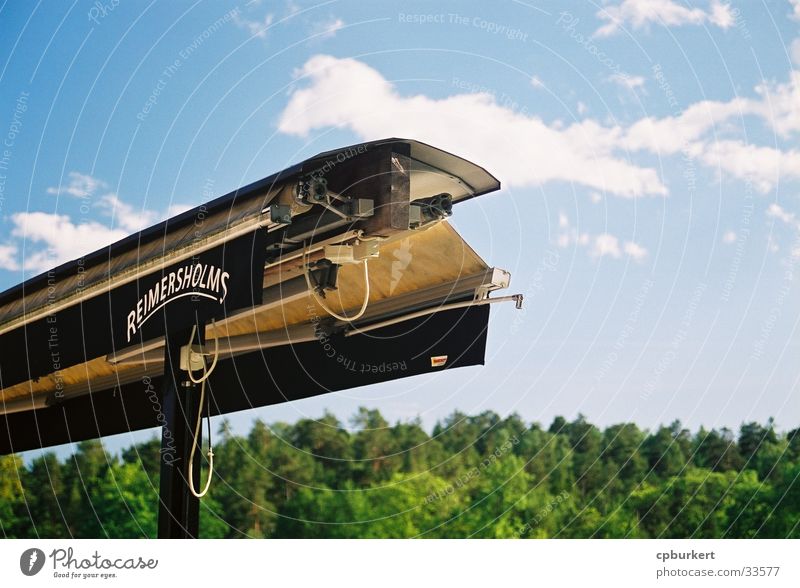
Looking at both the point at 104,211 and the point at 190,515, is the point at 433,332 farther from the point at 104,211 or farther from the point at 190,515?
the point at 104,211

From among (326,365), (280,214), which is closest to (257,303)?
(280,214)

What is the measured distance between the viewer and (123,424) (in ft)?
21.9

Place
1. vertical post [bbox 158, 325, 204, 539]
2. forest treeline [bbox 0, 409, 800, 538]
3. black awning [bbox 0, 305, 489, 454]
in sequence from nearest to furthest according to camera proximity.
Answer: vertical post [bbox 158, 325, 204, 539] < black awning [bbox 0, 305, 489, 454] < forest treeline [bbox 0, 409, 800, 538]

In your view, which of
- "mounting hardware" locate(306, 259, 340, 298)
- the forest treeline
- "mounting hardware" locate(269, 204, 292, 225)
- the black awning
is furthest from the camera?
the forest treeline

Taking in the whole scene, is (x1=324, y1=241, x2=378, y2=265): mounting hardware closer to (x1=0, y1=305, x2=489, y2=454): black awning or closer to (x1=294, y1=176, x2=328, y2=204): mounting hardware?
(x1=294, y1=176, x2=328, y2=204): mounting hardware

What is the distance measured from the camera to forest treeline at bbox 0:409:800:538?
29484 millimetres

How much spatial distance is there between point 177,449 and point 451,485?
25.5 meters

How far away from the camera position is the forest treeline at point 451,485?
29484 millimetres

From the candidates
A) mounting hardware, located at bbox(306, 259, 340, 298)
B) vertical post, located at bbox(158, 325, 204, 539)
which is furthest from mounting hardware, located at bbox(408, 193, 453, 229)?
vertical post, located at bbox(158, 325, 204, 539)

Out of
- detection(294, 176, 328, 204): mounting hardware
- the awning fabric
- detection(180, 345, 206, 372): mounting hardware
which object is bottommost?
detection(180, 345, 206, 372): mounting hardware

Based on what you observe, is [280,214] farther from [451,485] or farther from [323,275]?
[451,485]

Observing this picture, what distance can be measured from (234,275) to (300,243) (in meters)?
0.50

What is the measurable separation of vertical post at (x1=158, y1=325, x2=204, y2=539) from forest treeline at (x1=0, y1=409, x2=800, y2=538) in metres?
23.8

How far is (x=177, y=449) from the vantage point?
15.6 feet
